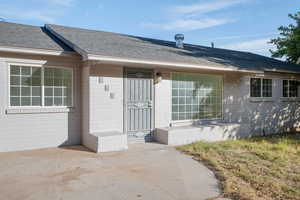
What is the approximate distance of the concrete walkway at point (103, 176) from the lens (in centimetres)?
337

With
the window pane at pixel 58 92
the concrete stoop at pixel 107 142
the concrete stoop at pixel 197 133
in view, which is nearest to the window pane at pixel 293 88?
the concrete stoop at pixel 197 133

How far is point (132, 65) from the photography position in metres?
6.77

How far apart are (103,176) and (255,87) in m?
7.81

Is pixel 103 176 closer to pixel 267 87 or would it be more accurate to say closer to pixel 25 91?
pixel 25 91

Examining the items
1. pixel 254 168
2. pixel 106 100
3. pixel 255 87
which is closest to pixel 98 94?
pixel 106 100

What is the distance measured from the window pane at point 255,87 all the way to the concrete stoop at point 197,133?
1.73 meters

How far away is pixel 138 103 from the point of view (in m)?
7.07

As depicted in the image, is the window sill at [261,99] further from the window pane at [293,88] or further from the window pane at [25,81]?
the window pane at [25,81]

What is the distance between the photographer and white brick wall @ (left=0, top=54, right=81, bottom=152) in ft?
18.8

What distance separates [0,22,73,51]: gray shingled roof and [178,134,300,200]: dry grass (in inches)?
183

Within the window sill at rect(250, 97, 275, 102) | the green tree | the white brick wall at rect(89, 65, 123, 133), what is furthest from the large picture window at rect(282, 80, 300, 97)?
the white brick wall at rect(89, 65, 123, 133)

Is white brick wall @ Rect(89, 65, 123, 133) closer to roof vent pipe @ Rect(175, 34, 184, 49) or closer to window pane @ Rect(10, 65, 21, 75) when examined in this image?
window pane @ Rect(10, 65, 21, 75)

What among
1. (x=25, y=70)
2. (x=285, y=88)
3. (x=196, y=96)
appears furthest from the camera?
(x=285, y=88)

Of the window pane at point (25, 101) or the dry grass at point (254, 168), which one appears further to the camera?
the window pane at point (25, 101)
